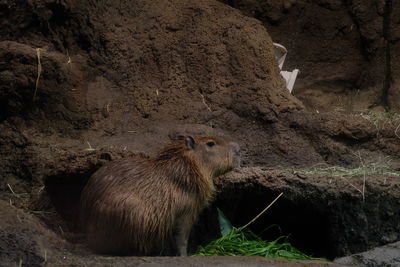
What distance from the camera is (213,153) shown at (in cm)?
638

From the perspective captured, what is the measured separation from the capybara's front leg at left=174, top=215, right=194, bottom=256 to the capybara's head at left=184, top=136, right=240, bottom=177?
0.54m

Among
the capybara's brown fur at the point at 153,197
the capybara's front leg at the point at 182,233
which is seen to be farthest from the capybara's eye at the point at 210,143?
the capybara's front leg at the point at 182,233

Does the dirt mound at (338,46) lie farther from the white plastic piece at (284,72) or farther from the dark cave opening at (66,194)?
the dark cave opening at (66,194)

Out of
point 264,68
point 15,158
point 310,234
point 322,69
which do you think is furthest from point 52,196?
point 322,69

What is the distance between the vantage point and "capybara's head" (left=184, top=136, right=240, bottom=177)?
247 inches

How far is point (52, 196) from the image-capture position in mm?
6508

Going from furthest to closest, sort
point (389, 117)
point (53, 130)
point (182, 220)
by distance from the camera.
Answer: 1. point (389, 117)
2. point (53, 130)
3. point (182, 220)

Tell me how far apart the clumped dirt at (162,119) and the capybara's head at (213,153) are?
16 cm

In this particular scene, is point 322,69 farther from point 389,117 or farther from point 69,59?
point 69,59

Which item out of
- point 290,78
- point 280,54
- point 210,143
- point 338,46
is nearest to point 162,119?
point 210,143

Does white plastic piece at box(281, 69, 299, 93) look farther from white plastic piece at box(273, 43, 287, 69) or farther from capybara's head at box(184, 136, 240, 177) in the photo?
capybara's head at box(184, 136, 240, 177)

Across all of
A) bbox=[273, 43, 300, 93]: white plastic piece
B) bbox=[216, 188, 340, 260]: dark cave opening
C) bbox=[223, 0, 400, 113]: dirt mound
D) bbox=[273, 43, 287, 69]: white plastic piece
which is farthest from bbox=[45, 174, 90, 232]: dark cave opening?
bbox=[223, 0, 400, 113]: dirt mound

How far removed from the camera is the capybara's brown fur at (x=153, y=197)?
5.73 metres

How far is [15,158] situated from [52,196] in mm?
557
